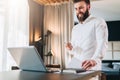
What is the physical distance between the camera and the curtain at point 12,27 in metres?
3.61

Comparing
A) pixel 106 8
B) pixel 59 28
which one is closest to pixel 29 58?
pixel 59 28

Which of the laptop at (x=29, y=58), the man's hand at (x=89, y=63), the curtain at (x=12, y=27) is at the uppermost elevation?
the curtain at (x=12, y=27)

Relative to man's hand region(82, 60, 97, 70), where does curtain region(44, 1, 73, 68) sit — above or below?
above

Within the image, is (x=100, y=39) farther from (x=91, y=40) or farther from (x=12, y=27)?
(x=12, y=27)

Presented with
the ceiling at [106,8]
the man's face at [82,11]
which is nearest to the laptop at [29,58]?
the man's face at [82,11]

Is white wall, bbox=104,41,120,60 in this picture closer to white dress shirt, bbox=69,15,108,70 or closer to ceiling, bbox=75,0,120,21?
ceiling, bbox=75,0,120,21

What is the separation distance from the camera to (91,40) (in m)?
3.75

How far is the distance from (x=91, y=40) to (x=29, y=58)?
7.96ft

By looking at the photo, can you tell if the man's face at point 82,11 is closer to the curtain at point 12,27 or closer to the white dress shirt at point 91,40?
the white dress shirt at point 91,40

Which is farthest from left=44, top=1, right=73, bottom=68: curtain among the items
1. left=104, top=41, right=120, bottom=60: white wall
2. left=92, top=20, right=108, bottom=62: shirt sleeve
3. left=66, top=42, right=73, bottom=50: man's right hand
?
left=104, top=41, right=120, bottom=60: white wall

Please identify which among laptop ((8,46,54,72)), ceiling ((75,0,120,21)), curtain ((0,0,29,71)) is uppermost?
ceiling ((75,0,120,21))

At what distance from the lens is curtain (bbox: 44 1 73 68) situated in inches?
181

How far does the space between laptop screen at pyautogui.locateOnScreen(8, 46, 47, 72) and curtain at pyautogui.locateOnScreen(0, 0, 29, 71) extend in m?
2.07

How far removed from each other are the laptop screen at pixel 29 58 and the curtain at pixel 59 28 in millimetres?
2910
